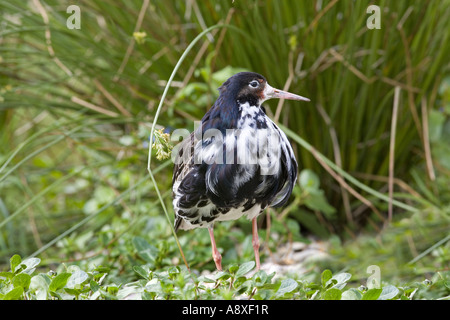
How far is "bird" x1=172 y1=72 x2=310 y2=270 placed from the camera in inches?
53.6

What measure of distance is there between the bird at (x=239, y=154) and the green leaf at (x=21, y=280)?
1.38 feet

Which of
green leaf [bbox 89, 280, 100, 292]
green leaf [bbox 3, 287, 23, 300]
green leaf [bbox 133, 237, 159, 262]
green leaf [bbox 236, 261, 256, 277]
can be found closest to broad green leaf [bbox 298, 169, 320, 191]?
green leaf [bbox 133, 237, 159, 262]

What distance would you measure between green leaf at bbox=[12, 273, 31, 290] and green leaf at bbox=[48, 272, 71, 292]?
78mm

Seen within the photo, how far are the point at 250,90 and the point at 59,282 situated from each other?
624 mm

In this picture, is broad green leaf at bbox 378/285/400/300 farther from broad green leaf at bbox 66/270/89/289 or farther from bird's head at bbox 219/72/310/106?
broad green leaf at bbox 66/270/89/289

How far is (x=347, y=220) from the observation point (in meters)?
2.60

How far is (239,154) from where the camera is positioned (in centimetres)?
135

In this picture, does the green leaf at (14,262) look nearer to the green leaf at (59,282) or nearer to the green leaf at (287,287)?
the green leaf at (59,282)

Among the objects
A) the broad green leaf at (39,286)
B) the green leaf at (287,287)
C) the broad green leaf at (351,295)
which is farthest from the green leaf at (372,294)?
the broad green leaf at (39,286)

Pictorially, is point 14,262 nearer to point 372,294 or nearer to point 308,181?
point 372,294
